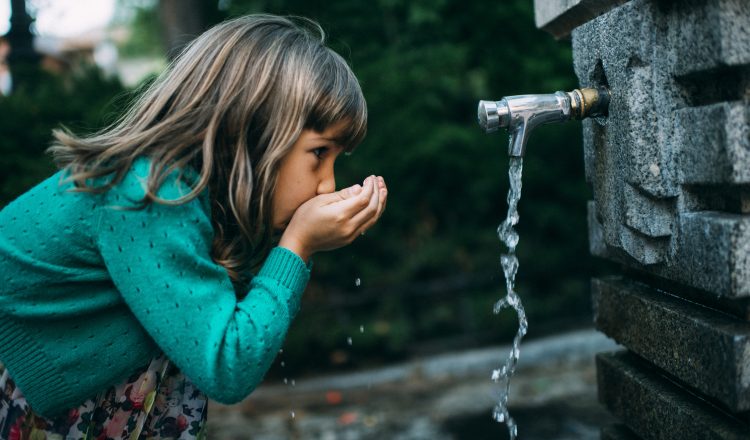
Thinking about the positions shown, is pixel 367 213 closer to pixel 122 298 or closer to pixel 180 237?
pixel 180 237

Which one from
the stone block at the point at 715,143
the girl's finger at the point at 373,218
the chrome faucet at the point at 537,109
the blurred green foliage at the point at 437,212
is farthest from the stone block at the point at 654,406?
the blurred green foliage at the point at 437,212

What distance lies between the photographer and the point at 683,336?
4.65ft

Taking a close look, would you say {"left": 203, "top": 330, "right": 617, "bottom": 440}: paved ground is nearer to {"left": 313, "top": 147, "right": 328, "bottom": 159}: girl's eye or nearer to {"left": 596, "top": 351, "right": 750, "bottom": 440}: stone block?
{"left": 596, "top": 351, "right": 750, "bottom": 440}: stone block

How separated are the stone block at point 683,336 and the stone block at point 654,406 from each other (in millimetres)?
45

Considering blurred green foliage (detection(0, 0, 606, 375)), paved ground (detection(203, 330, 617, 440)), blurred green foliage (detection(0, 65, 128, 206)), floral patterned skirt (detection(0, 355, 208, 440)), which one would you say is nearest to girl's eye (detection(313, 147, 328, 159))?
floral patterned skirt (detection(0, 355, 208, 440))

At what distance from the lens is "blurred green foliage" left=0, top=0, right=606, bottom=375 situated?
4.36m

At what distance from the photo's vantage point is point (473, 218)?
4.70 metres

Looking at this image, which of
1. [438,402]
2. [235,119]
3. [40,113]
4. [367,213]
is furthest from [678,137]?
[40,113]

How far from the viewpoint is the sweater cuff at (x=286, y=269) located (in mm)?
1521

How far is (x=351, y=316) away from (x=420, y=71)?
5.39 ft

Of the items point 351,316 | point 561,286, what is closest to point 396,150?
point 351,316

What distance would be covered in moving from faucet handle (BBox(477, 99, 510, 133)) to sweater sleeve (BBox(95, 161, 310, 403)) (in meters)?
0.63

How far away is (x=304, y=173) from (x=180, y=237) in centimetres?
37

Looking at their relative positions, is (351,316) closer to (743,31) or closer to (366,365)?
(366,365)
